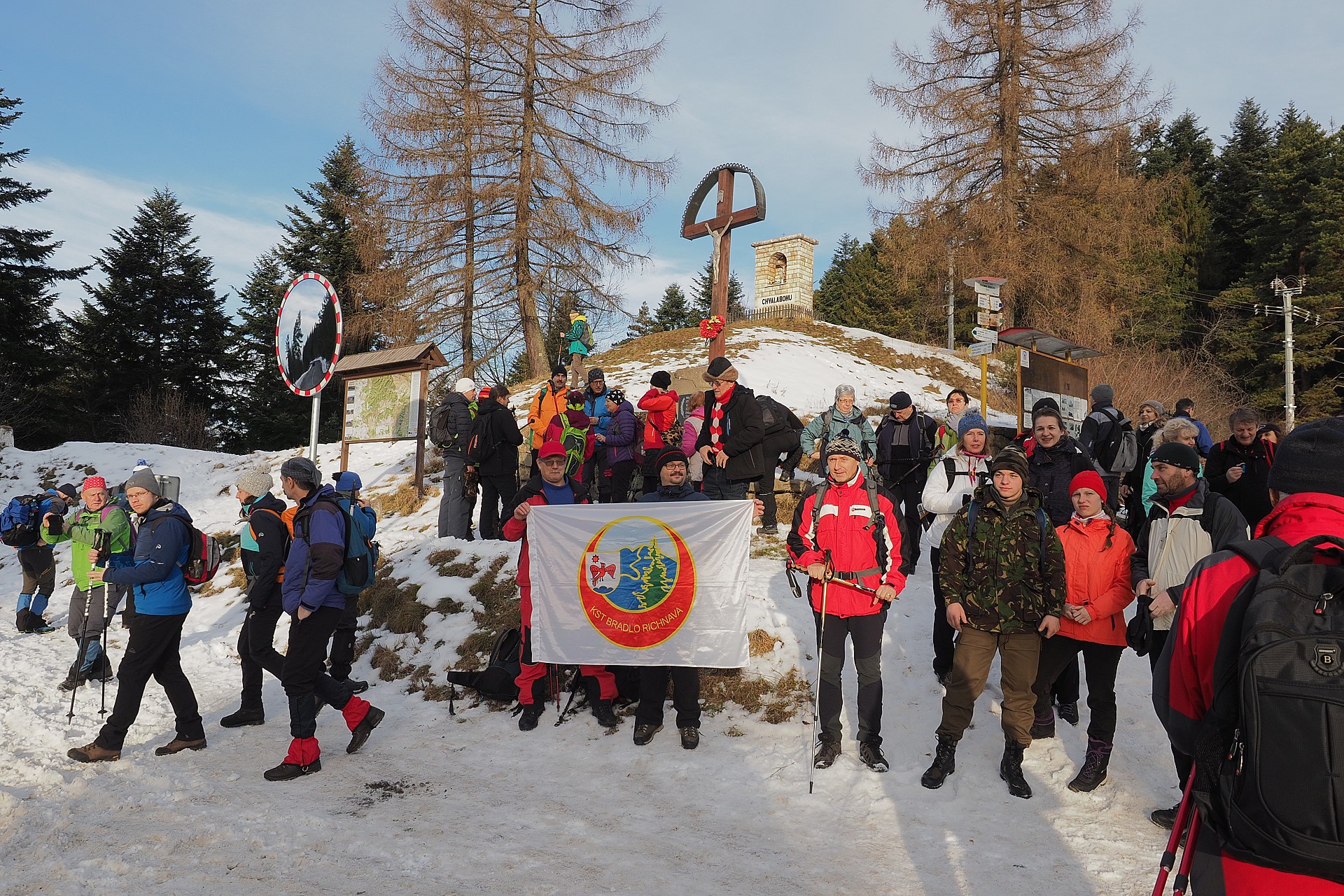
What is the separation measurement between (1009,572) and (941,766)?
139 centimetres

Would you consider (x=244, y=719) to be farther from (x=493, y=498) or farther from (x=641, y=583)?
(x=493, y=498)

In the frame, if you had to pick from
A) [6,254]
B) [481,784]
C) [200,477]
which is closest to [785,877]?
[481,784]

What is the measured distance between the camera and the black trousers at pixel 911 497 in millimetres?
9016

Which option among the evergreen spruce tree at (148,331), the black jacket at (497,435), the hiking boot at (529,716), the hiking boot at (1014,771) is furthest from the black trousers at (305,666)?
the evergreen spruce tree at (148,331)

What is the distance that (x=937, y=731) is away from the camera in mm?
5453

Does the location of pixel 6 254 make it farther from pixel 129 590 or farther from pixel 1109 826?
pixel 1109 826

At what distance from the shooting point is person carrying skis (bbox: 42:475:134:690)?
22.9ft

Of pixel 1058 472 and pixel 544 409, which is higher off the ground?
pixel 544 409

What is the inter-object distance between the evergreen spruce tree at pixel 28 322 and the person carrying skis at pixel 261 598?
97.5 ft

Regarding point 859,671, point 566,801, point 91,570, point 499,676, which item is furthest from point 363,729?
point 859,671

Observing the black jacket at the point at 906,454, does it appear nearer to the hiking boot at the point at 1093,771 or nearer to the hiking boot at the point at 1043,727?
the hiking boot at the point at 1043,727

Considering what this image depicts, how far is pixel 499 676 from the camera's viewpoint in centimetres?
715

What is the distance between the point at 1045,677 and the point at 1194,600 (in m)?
3.75

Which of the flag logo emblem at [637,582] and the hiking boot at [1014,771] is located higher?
the flag logo emblem at [637,582]
